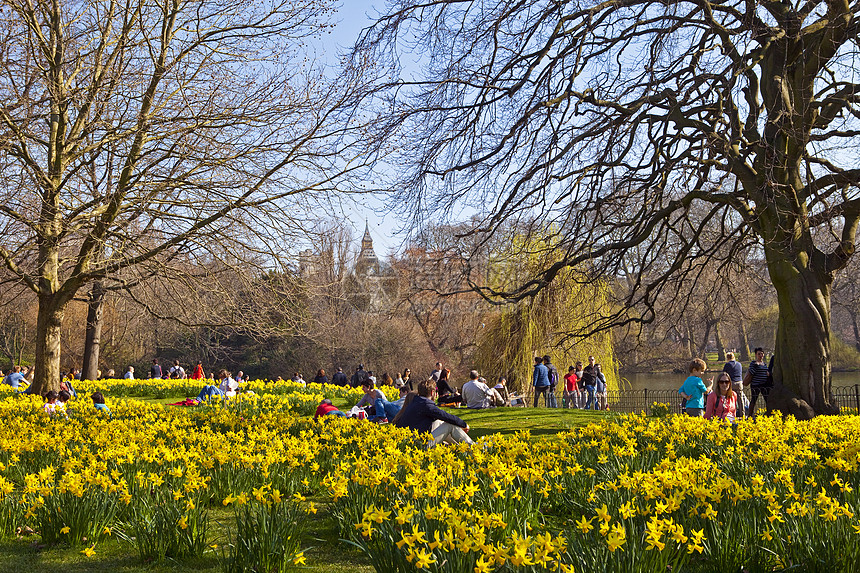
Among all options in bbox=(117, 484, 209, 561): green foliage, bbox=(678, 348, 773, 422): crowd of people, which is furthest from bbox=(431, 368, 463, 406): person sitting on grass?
bbox=(117, 484, 209, 561): green foliage

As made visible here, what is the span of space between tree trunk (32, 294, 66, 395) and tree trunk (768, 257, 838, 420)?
1205 cm

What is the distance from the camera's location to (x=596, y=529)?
153 inches

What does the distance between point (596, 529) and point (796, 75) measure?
395 inches

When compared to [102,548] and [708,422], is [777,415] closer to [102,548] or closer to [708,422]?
[708,422]

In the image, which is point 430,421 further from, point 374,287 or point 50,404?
point 374,287

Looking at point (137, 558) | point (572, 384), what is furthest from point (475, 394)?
point (137, 558)

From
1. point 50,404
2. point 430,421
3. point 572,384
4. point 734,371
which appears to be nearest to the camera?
point 430,421

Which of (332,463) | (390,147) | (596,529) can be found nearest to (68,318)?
(390,147)

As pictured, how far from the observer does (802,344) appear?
10820 millimetres

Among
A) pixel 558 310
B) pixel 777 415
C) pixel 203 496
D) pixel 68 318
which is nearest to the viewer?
pixel 203 496

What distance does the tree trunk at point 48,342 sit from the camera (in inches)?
520

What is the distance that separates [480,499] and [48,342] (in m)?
11.5

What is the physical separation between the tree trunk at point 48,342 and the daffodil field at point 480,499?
606 cm

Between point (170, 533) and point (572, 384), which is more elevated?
point (572, 384)
